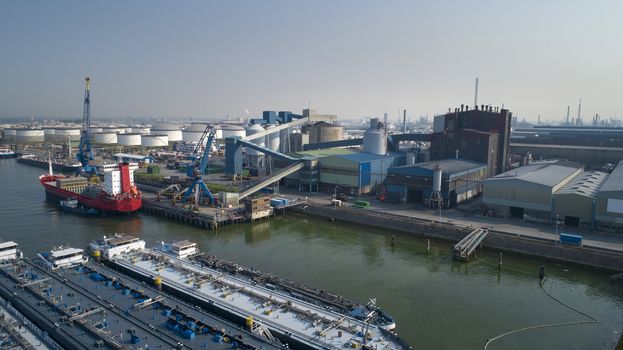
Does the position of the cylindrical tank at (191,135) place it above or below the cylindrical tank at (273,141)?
below

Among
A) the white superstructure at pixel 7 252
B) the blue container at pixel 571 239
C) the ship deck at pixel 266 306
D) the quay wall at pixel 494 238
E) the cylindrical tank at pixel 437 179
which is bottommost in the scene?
the quay wall at pixel 494 238

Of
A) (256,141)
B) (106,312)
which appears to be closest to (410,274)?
(106,312)

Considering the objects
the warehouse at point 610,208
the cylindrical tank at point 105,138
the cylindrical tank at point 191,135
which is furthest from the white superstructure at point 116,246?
the cylindrical tank at point 105,138

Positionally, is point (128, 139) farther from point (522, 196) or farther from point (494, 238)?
point (494, 238)

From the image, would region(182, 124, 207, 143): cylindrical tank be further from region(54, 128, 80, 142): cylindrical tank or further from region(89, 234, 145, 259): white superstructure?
region(89, 234, 145, 259): white superstructure

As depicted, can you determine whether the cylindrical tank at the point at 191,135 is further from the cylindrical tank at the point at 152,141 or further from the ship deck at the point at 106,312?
the ship deck at the point at 106,312

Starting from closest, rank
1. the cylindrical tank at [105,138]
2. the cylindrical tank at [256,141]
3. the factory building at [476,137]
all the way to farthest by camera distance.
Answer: the factory building at [476,137]
the cylindrical tank at [256,141]
the cylindrical tank at [105,138]
